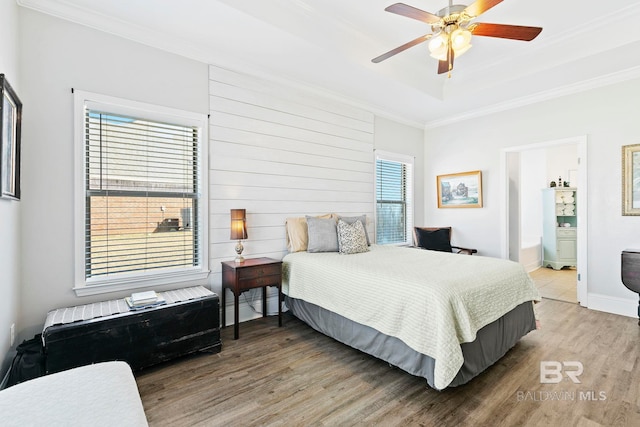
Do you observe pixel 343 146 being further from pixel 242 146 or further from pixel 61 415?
pixel 61 415

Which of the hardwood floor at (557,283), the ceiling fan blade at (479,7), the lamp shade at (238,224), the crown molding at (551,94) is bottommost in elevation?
the hardwood floor at (557,283)

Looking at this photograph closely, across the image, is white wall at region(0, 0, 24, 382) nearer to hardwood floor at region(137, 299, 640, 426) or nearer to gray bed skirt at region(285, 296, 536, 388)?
hardwood floor at region(137, 299, 640, 426)

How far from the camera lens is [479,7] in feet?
6.89

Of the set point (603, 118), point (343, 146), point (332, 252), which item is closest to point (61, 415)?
point (332, 252)

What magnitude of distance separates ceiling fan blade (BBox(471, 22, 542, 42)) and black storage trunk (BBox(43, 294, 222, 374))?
3.10m

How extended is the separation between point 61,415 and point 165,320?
152cm

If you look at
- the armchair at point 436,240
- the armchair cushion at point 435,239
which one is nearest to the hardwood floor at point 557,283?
the armchair at point 436,240

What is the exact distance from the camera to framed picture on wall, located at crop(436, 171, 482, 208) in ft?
15.9

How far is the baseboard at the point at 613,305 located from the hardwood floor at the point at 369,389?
83 centimetres

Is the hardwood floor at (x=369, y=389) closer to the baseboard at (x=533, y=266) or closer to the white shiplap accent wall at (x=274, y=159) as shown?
the white shiplap accent wall at (x=274, y=159)

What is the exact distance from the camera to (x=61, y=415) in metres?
0.90

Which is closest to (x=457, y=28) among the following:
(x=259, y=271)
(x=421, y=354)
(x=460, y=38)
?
(x=460, y=38)

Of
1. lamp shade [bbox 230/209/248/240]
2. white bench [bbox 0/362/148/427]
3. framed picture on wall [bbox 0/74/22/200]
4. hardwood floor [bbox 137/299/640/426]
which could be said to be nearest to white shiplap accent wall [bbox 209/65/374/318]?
lamp shade [bbox 230/209/248/240]

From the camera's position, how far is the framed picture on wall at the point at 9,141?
170 centimetres
